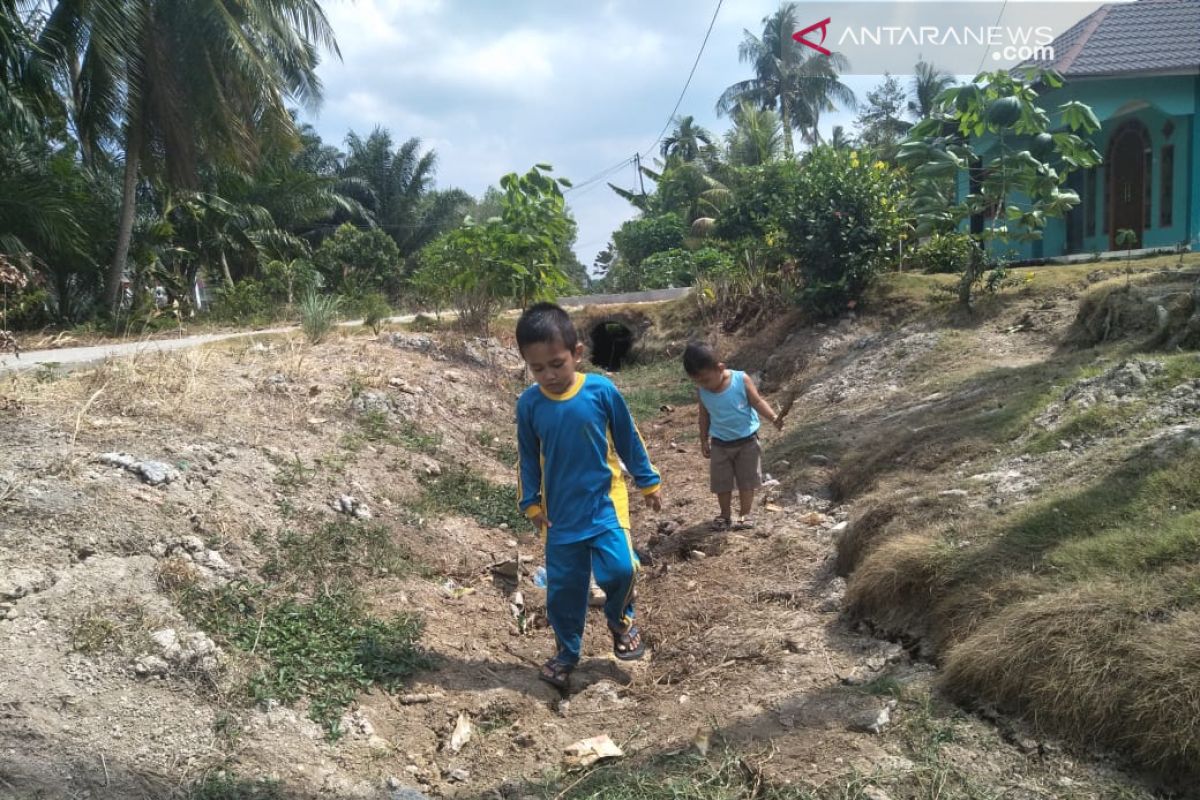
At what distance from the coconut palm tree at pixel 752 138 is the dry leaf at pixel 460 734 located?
26341 mm

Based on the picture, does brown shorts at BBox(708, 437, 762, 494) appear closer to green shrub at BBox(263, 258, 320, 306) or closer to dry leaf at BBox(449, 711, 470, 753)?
dry leaf at BBox(449, 711, 470, 753)

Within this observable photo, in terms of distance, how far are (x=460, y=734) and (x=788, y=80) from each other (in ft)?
136

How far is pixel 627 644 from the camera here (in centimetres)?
364

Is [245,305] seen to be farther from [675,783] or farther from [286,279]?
[675,783]

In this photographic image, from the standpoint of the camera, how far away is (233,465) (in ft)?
14.7

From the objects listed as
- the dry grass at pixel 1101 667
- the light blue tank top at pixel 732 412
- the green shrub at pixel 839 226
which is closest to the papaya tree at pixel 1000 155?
the green shrub at pixel 839 226

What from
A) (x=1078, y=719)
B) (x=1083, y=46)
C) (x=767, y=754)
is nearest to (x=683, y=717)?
(x=767, y=754)

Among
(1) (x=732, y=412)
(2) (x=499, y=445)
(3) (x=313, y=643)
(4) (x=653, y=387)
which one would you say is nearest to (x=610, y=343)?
(4) (x=653, y=387)

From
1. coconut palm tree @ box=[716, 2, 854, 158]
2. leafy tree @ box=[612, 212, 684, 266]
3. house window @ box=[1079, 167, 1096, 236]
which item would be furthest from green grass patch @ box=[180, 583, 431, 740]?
coconut palm tree @ box=[716, 2, 854, 158]

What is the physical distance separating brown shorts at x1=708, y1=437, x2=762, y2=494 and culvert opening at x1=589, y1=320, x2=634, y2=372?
32.4 ft

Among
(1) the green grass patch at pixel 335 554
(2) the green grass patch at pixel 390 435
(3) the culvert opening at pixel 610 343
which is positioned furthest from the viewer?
(3) the culvert opening at pixel 610 343

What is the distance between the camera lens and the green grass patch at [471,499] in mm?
5422

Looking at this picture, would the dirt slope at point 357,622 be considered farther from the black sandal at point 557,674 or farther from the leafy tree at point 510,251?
the leafy tree at point 510,251

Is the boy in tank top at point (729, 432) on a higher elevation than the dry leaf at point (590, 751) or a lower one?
higher
